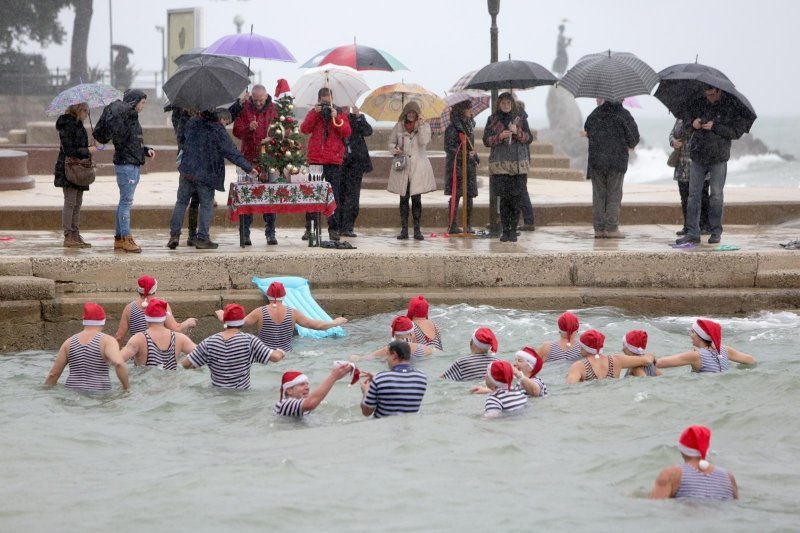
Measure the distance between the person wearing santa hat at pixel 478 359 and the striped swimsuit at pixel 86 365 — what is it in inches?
121

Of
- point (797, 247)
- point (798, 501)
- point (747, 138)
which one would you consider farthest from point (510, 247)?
point (747, 138)

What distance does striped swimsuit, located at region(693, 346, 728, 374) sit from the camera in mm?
11688

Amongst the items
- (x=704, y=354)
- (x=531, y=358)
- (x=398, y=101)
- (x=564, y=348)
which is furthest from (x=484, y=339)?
(x=398, y=101)

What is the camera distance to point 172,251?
49.6 feet

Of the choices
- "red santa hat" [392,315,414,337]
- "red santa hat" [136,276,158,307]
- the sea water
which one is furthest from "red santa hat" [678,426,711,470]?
"red santa hat" [136,276,158,307]

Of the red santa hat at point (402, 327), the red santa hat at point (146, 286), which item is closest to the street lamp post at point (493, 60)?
the red santa hat at point (402, 327)

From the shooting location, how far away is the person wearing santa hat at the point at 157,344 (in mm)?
11961

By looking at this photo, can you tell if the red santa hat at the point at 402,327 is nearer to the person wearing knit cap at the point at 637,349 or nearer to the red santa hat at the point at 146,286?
the person wearing knit cap at the point at 637,349

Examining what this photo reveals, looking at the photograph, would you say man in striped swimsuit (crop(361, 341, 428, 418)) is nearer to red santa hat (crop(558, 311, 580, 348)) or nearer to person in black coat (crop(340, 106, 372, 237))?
red santa hat (crop(558, 311, 580, 348))

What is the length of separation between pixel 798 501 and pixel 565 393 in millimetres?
2730

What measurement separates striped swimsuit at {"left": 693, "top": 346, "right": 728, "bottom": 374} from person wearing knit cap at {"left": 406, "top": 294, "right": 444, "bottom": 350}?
2.63m

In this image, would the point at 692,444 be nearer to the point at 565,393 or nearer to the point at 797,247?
the point at 565,393

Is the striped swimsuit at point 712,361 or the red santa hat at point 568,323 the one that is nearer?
the striped swimsuit at point 712,361

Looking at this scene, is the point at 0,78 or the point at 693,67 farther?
the point at 0,78
